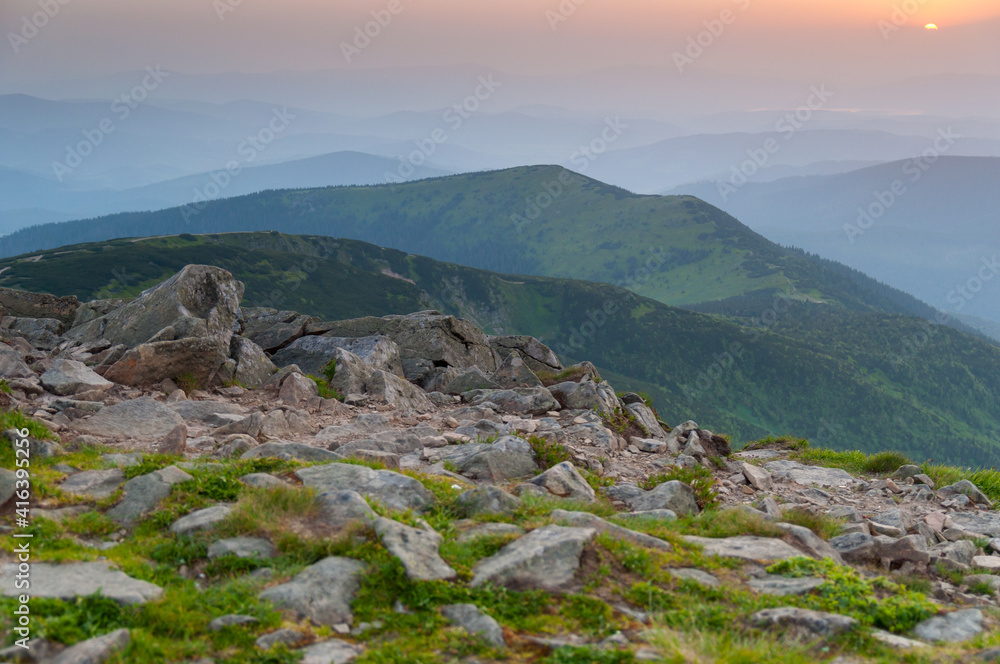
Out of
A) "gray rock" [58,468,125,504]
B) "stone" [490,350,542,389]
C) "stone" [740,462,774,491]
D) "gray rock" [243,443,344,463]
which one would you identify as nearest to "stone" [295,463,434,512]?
"gray rock" [243,443,344,463]

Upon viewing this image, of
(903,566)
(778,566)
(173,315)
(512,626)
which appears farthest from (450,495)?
(173,315)

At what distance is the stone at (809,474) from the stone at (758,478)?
38.6 inches

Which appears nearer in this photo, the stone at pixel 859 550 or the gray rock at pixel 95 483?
the gray rock at pixel 95 483

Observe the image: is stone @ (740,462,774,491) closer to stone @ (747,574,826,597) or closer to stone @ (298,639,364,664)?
stone @ (747,574,826,597)

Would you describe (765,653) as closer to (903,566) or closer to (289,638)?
(289,638)

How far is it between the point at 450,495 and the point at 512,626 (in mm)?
3285

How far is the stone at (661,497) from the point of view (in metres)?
11.3

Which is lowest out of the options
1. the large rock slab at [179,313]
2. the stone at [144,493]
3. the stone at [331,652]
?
the stone at [331,652]

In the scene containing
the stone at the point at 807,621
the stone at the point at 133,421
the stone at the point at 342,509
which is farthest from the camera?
the stone at the point at 133,421

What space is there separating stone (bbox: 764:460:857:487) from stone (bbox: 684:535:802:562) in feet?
25.8

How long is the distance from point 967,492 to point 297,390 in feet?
54.5

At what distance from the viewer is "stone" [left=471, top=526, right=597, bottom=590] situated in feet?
23.2

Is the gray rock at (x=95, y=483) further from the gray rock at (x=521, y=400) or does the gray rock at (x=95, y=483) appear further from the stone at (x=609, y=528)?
the gray rock at (x=521, y=400)

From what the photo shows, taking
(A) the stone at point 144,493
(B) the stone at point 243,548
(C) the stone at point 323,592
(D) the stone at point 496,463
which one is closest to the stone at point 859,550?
(D) the stone at point 496,463
